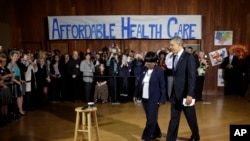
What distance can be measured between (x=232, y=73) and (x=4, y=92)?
716 centimetres

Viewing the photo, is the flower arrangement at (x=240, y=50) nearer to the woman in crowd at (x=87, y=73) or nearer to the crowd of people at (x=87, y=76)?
the crowd of people at (x=87, y=76)

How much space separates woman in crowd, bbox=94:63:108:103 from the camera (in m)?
8.73

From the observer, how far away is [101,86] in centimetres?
876

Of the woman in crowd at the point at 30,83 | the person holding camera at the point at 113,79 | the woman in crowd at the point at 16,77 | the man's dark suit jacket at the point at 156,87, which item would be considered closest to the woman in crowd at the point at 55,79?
the woman in crowd at the point at 30,83

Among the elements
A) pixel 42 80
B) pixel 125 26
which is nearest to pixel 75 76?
pixel 42 80

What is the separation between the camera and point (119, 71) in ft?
28.9

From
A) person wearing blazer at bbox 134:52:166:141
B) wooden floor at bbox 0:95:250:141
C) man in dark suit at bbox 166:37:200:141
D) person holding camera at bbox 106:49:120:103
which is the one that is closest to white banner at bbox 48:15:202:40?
person holding camera at bbox 106:49:120:103

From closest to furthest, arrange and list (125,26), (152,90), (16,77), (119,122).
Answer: (152,90)
(119,122)
(16,77)
(125,26)

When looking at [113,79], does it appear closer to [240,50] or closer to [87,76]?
[87,76]

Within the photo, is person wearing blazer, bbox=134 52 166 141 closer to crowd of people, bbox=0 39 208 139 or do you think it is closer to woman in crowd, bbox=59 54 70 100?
crowd of people, bbox=0 39 208 139

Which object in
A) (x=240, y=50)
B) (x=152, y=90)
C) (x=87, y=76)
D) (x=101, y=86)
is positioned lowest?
(x=101, y=86)

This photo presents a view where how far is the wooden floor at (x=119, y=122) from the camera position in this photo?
539cm

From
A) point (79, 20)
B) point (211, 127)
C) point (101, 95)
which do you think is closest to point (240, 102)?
point (211, 127)

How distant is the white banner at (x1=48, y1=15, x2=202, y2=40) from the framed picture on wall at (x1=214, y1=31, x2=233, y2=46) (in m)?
0.66
